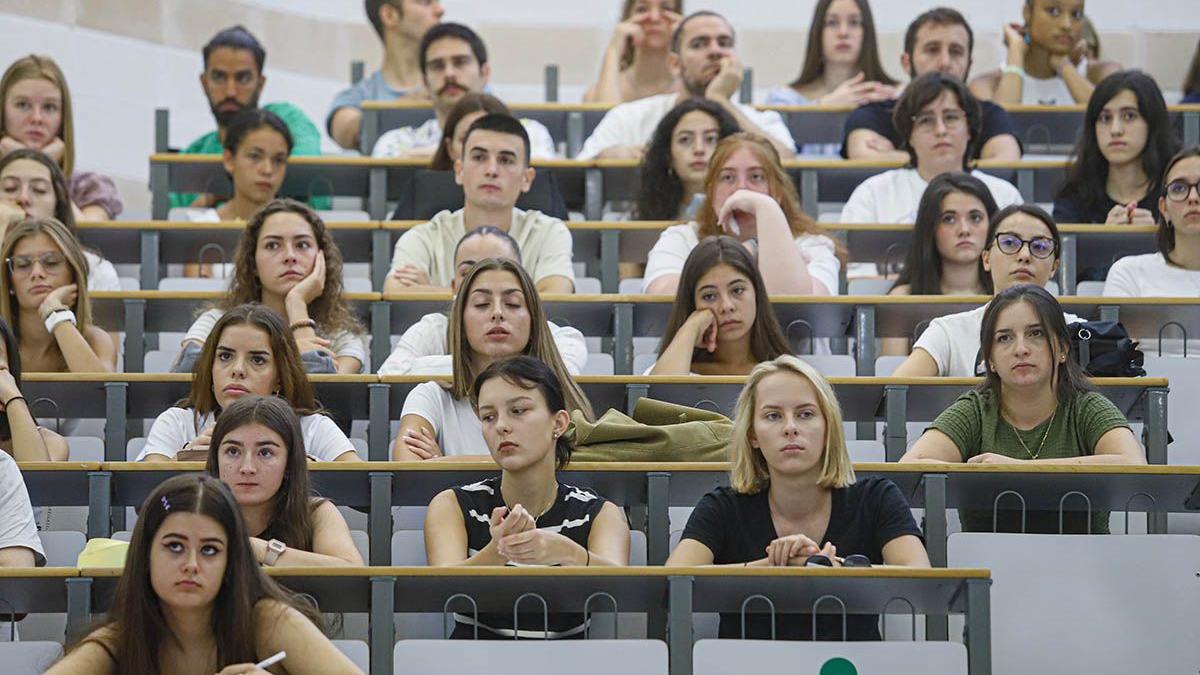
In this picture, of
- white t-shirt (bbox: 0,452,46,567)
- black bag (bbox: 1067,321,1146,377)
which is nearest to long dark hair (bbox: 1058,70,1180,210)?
black bag (bbox: 1067,321,1146,377)

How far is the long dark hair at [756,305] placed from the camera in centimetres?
500

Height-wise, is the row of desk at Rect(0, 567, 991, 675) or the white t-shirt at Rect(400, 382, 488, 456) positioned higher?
the white t-shirt at Rect(400, 382, 488, 456)

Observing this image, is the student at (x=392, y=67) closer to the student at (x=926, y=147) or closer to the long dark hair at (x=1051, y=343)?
the student at (x=926, y=147)

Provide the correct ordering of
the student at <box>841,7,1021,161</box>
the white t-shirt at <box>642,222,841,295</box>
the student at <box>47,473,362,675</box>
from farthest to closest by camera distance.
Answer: the student at <box>841,7,1021,161</box>
the white t-shirt at <box>642,222,841,295</box>
the student at <box>47,473,362,675</box>

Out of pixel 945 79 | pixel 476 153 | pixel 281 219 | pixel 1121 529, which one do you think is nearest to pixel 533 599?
pixel 1121 529

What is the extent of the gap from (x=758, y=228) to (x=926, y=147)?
0.99 m

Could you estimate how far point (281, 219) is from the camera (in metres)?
5.39

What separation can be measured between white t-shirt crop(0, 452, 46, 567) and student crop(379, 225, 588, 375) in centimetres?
100

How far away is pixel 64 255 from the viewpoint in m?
5.19

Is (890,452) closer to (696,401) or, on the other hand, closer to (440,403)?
(696,401)

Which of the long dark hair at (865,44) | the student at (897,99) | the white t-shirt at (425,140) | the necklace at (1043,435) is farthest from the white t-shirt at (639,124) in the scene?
the necklace at (1043,435)

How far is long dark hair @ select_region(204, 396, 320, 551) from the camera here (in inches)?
158

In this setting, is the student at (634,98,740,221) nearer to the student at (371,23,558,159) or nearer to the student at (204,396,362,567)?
the student at (371,23,558,159)

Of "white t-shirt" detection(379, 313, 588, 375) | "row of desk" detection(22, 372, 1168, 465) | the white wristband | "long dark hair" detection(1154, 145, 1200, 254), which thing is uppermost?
"long dark hair" detection(1154, 145, 1200, 254)
